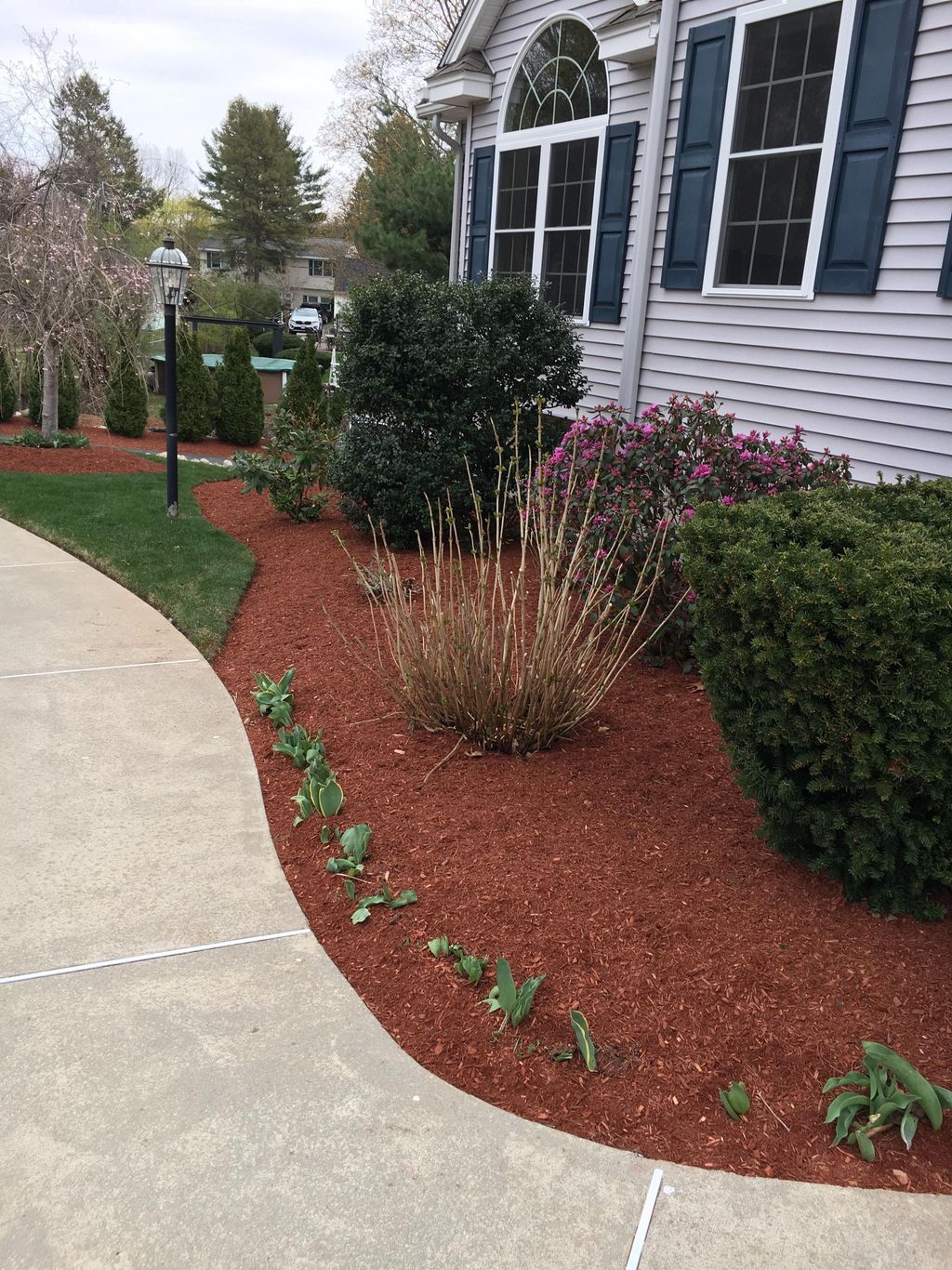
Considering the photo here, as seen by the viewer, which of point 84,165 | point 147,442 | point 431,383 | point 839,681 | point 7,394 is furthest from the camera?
point 147,442

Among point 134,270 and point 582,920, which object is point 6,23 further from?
point 582,920

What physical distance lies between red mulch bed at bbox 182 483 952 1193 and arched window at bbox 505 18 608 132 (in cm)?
638

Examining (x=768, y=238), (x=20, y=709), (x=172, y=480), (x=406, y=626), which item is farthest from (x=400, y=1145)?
(x=172, y=480)

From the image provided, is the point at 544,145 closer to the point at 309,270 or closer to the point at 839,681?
the point at 839,681

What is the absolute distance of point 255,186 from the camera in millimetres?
50969

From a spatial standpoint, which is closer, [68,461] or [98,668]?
[98,668]

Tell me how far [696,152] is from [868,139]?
1.52 metres

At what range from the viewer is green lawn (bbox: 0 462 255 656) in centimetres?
580

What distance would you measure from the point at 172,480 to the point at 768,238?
15.9 ft

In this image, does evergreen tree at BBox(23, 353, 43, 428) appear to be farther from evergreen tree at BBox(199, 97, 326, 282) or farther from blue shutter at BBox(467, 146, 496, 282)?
evergreen tree at BBox(199, 97, 326, 282)

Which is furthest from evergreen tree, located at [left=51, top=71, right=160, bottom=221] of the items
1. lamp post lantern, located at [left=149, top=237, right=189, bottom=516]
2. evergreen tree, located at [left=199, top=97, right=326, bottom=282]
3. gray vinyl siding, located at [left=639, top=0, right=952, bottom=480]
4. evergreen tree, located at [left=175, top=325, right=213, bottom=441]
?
evergreen tree, located at [left=199, top=97, right=326, bottom=282]

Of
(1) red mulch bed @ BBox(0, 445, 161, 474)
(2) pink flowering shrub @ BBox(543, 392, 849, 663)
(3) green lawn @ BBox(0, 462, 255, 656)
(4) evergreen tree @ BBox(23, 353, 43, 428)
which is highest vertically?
(2) pink flowering shrub @ BBox(543, 392, 849, 663)

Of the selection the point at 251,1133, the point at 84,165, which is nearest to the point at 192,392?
the point at 84,165

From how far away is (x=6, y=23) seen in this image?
1412cm
